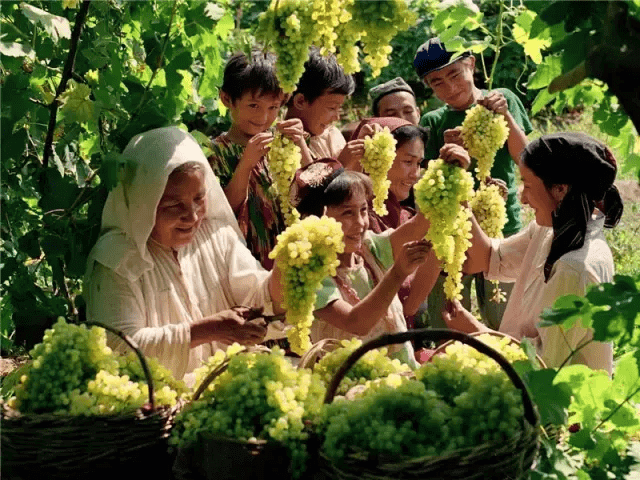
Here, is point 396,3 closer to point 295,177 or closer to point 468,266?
point 295,177

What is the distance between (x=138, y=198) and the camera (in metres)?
3.00

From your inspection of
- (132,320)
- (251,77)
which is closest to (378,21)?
(132,320)

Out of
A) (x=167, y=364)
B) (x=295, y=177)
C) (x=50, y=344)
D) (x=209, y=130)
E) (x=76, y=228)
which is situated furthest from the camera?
(x=209, y=130)

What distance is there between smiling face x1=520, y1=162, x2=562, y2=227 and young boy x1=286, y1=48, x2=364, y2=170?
798mm

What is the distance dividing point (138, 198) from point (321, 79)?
1393mm

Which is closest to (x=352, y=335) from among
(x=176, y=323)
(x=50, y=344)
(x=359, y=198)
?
(x=359, y=198)

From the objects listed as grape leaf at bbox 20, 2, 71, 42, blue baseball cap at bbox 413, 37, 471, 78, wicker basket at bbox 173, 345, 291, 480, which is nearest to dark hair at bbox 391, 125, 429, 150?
blue baseball cap at bbox 413, 37, 471, 78

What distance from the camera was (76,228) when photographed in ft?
10.7

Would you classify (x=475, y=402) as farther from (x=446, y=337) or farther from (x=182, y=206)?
(x=182, y=206)

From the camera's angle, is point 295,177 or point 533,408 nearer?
point 533,408

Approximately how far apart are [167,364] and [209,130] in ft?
26.1

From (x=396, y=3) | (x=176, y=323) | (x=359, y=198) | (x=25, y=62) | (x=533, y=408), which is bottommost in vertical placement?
(x=533, y=408)

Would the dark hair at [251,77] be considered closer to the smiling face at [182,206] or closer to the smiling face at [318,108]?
the smiling face at [318,108]

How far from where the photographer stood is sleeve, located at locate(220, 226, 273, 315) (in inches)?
126
